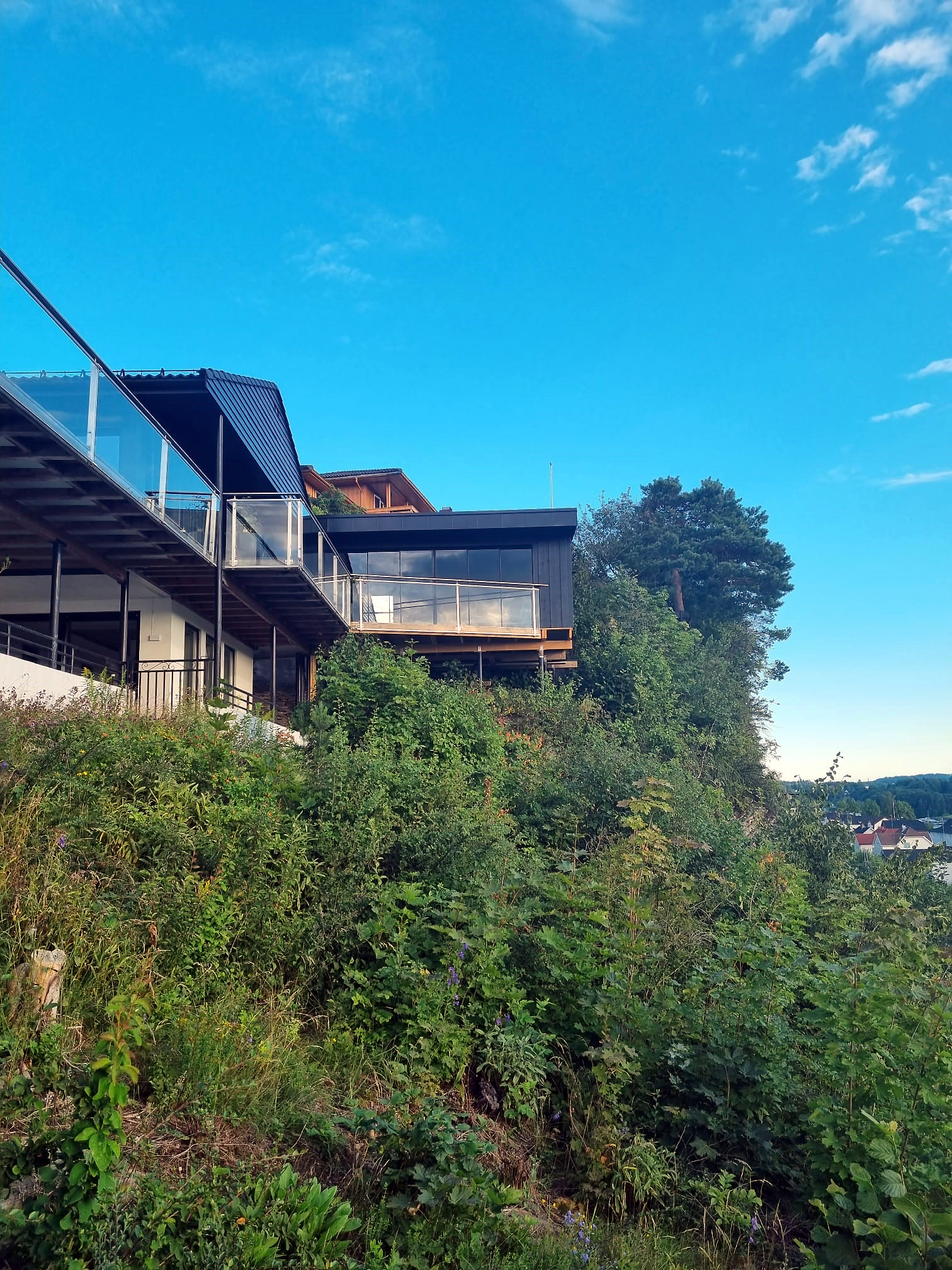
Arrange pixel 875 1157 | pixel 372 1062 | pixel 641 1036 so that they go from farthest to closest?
pixel 641 1036 < pixel 372 1062 < pixel 875 1157

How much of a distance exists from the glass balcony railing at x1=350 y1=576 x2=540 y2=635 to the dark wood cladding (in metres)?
1.80

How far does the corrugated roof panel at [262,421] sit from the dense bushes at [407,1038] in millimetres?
11673

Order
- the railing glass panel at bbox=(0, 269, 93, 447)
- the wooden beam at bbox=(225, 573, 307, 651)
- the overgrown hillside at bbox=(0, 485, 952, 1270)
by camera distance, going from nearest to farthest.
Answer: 1. the overgrown hillside at bbox=(0, 485, 952, 1270)
2. the railing glass panel at bbox=(0, 269, 93, 447)
3. the wooden beam at bbox=(225, 573, 307, 651)

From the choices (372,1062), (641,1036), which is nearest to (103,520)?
(372,1062)

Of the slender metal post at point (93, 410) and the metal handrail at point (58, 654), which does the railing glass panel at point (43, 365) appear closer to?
the slender metal post at point (93, 410)

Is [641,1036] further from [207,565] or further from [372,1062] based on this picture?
[207,565]

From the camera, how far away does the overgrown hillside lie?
3295mm

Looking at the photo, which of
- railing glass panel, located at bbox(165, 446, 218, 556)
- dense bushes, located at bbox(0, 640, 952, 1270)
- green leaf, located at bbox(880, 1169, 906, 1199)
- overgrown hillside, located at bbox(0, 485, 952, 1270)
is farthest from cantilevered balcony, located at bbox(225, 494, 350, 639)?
green leaf, located at bbox(880, 1169, 906, 1199)

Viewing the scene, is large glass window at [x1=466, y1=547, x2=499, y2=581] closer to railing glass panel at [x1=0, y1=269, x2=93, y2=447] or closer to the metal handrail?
the metal handrail

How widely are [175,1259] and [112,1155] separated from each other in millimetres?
470

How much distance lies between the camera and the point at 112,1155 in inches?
111

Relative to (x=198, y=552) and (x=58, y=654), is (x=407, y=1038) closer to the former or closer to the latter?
(x=198, y=552)

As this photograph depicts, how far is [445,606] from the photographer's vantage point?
21750 millimetres

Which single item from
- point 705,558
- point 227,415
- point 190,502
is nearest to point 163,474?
point 190,502
